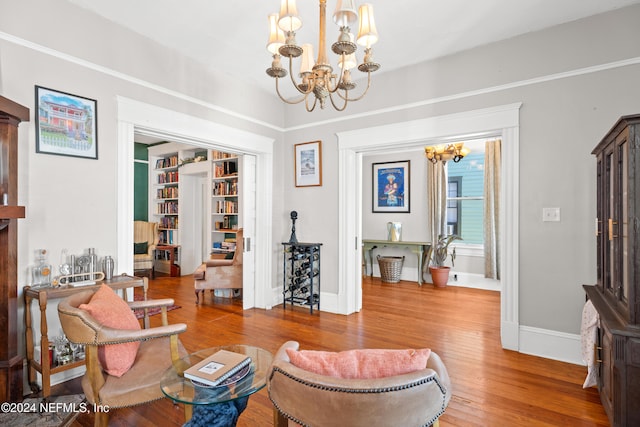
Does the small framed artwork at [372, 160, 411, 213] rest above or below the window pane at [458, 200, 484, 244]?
above

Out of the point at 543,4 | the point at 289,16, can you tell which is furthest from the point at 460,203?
the point at 289,16

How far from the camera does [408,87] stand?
3779 millimetres

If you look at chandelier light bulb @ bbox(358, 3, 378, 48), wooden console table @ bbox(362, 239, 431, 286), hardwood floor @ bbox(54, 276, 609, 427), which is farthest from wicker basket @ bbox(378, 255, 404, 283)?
chandelier light bulb @ bbox(358, 3, 378, 48)

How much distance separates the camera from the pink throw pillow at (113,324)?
1780mm

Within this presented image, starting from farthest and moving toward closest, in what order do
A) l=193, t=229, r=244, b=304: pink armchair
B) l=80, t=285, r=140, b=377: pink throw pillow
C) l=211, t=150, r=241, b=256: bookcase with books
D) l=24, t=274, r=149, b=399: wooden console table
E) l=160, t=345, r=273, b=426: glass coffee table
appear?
l=211, t=150, r=241, b=256: bookcase with books < l=193, t=229, r=244, b=304: pink armchair < l=24, t=274, r=149, b=399: wooden console table < l=80, t=285, r=140, b=377: pink throw pillow < l=160, t=345, r=273, b=426: glass coffee table

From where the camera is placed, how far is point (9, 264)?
218 centimetres

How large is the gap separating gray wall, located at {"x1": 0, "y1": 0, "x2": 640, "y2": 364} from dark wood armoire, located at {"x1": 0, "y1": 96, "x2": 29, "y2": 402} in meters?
0.21

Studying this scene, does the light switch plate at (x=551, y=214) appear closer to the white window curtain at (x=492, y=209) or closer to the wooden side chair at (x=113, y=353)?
the white window curtain at (x=492, y=209)

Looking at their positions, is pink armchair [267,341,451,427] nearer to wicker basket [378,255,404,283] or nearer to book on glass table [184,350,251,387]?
book on glass table [184,350,251,387]

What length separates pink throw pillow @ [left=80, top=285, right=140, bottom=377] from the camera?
178 centimetres

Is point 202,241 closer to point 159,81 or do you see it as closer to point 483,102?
point 159,81

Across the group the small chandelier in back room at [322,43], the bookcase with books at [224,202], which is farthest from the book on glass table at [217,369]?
the bookcase with books at [224,202]

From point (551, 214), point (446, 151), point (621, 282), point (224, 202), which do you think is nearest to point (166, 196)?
point (224, 202)

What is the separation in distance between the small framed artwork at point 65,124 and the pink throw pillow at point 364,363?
257 centimetres
